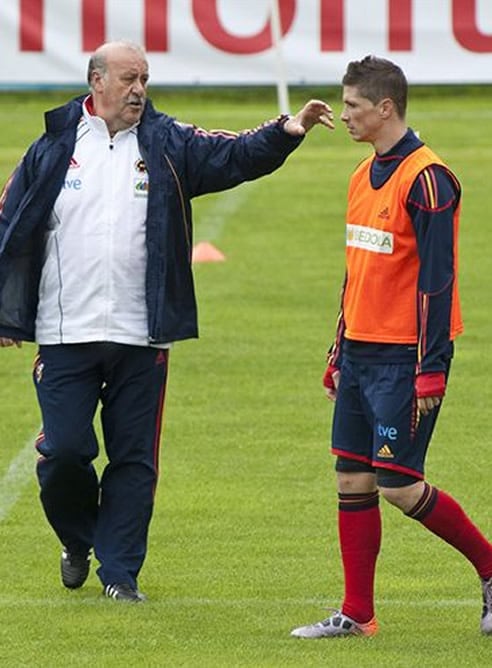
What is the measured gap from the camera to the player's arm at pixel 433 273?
6.76 metres

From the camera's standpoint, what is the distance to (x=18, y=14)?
27.5 m

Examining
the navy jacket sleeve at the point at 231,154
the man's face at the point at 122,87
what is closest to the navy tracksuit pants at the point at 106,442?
the navy jacket sleeve at the point at 231,154

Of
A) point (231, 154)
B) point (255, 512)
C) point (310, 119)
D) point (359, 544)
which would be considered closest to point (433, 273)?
point (310, 119)

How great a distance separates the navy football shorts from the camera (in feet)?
22.6

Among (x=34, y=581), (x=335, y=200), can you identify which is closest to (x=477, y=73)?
(x=335, y=200)

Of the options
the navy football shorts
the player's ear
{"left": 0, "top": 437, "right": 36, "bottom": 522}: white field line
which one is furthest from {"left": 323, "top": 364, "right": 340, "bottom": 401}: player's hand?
{"left": 0, "top": 437, "right": 36, "bottom": 522}: white field line

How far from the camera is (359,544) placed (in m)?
7.18

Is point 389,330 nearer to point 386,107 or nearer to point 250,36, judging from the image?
point 386,107

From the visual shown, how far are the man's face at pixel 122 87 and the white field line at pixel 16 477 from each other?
2.21 m

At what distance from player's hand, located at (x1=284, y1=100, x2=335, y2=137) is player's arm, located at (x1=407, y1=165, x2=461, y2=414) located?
0.55m

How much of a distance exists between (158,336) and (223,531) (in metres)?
1.55

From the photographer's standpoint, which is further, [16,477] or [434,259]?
[16,477]

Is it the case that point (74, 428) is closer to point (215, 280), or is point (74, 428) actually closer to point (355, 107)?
point (355, 107)

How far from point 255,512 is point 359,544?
2086mm
